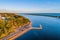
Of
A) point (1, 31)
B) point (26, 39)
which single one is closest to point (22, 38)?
point (26, 39)

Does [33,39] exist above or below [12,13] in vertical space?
below

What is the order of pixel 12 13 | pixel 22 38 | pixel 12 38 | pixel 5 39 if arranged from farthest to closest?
1. pixel 12 13
2. pixel 22 38
3. pixel 12 38
4. pixel 5 39

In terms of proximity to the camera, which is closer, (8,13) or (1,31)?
(1,31)

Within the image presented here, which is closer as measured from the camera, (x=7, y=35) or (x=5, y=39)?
(x=5, y=39)

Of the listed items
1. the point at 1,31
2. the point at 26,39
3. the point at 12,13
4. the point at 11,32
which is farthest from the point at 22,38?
the point at 12,13

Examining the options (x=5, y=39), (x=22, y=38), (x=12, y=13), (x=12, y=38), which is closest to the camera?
(x=5, y=39)

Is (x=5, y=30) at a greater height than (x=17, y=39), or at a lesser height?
greater

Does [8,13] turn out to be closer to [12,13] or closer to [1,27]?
[12,13]

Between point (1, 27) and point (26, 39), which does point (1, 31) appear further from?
point (26, 39)
